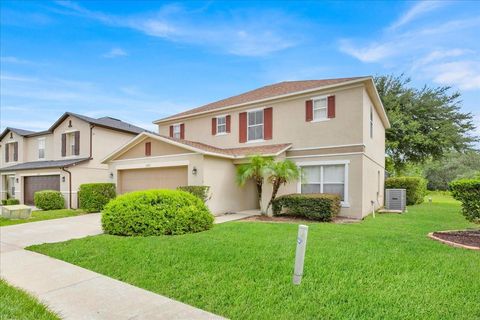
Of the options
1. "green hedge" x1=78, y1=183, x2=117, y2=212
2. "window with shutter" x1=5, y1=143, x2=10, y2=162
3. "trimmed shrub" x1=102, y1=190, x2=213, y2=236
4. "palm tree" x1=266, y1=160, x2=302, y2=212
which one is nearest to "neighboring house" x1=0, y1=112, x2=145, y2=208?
"window with shutter" x1=5, y1=143, x2=10, y2=162

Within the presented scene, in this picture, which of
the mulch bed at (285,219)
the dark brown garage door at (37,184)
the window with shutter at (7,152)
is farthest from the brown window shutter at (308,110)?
the window with shutter at (7,152)

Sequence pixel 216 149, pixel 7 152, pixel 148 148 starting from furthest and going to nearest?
pixel 7 152 → pixel 148 148 → pixel 216 149

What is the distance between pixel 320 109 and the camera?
44.4 feet

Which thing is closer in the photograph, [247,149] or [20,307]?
[20,307]

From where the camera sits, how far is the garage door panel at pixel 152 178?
14094mm

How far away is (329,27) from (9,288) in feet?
45.6

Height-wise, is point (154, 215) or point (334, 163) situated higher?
point (334, 163)

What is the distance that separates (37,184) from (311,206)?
2024cm

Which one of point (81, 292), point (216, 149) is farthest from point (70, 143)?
point (81, 292)

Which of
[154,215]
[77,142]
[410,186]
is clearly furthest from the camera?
[77,142]

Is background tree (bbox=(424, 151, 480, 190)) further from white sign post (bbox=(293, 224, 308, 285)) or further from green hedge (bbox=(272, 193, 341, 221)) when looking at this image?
white sign post (bbox=(293, 224, 308, 285))

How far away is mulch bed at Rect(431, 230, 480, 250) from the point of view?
682cm

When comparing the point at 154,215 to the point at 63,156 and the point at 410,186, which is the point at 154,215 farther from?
the point at 410,186

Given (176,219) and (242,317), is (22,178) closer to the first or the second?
(176,219)
